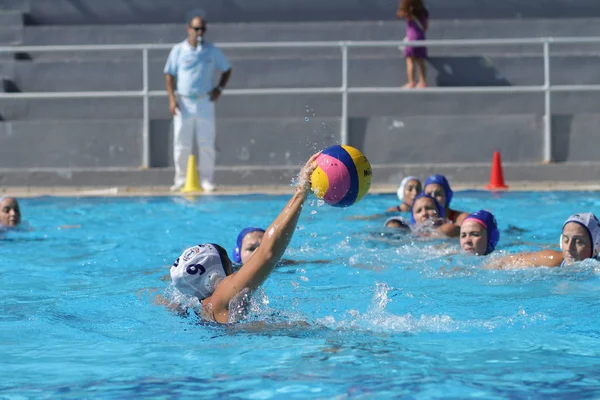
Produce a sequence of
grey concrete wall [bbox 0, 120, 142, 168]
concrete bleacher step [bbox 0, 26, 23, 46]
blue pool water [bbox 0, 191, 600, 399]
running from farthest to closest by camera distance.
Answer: concrete bleacher step [bbox 0, 26, 23, 46], grey concrete wall [bbox 0, 120, 142, 168], blue pool water [bbox 0, 191, 600, 399]

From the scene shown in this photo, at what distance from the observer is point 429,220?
9.02 m

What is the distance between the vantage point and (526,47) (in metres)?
15.6

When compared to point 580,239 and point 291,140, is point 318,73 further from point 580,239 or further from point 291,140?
point 580,239

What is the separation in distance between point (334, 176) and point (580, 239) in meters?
2.99

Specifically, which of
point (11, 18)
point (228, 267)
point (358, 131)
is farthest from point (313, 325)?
point (11, 18)

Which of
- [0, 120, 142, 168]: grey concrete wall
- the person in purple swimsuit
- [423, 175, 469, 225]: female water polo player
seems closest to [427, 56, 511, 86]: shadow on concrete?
the person in purple swimsuit

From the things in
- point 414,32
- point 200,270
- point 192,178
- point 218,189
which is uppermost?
point 414,32

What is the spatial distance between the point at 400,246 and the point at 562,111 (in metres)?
6.60

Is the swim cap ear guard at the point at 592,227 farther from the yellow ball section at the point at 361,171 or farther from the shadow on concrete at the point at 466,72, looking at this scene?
the shadow on concrete at the point at 466,72

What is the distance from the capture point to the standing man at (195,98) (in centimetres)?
1237

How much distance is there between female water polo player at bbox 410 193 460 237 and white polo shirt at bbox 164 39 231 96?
4.08 metres

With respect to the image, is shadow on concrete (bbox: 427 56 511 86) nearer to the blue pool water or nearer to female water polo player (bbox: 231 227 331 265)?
the blue pool water

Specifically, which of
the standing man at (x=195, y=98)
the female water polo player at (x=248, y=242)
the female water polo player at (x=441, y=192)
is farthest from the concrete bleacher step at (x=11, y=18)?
the female water polo player at (x=248, y=242)

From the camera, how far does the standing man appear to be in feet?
40.6
